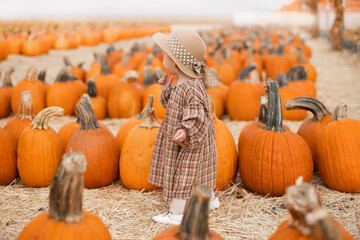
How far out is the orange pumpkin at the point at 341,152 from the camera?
3066 millimetres

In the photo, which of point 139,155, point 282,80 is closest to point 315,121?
point 139,155

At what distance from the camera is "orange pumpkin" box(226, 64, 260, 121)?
5.50 m

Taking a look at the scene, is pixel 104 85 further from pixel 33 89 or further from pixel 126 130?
pixel 126 130

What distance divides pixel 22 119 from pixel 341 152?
9.42 feet

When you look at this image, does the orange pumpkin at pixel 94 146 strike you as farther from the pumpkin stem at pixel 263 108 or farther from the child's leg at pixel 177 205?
the pumpkin stem at pixel 263 108

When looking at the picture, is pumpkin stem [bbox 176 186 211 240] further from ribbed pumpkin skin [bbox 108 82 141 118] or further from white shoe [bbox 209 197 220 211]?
ribbed pumpkin skin [bbox 108 82 141 118]

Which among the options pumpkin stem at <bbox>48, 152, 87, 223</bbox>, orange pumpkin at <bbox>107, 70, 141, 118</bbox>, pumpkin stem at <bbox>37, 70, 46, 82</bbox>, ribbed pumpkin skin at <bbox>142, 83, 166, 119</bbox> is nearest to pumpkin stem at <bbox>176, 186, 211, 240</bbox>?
pumpkin stem at <bbox>48, 152, 87, 223</bbox>

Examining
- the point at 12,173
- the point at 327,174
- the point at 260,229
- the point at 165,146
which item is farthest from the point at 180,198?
the point at 12,173

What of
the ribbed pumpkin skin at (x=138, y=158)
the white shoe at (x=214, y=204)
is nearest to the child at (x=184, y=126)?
the white shoe at (x=214, y=204)

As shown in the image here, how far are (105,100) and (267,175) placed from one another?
3.50 metres

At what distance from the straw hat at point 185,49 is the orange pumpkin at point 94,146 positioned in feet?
2.95

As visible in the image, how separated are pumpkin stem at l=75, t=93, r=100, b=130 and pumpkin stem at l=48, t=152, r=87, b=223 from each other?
151 centimetres

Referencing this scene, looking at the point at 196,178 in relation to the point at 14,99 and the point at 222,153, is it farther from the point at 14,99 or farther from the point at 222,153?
the point at 14,99

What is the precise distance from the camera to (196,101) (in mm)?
2564
